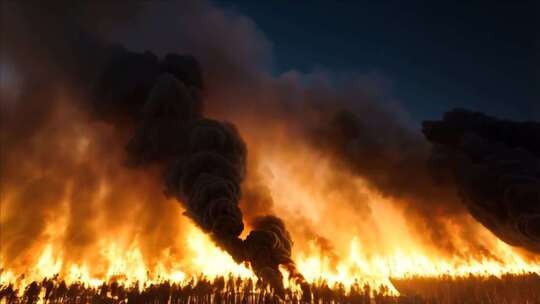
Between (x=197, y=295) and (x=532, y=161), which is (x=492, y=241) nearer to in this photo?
(x=532, y=161)

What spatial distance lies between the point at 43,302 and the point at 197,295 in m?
51.9

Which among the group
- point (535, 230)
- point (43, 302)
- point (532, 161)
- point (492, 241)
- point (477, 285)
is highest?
point (532, 161)

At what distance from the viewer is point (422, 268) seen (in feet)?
350

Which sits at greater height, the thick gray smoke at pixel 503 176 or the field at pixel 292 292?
the thick gray smoke at pixel 503 176

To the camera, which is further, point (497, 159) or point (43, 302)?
point (43, 302)

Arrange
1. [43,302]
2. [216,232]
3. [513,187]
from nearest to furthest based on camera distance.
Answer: [216,232] < [513,187] < [43,302]

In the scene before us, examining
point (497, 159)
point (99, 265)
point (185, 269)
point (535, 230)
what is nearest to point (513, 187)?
point (535, 230)

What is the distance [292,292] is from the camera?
251 ft

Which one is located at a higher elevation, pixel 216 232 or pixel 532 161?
pixel 532 161

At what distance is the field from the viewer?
7106 centimetres

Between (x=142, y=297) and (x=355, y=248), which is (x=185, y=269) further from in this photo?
(x=355, y=248)

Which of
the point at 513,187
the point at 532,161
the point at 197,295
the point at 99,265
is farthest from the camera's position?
the point at 99,265

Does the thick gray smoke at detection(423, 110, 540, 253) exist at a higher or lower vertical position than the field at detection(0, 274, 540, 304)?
higher

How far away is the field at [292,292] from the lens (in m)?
71.1
